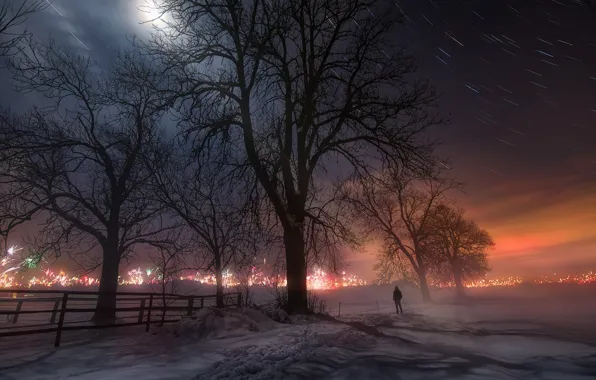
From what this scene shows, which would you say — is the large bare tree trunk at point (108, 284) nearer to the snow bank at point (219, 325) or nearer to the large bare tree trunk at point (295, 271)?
the snow bank at point (219, 325)

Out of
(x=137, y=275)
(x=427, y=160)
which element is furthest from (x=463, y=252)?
(x=137, y=275)

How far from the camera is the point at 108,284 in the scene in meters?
15.7

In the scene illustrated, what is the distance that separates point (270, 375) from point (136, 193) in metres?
15.8

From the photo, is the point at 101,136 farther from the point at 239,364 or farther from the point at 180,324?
the point at 239,364

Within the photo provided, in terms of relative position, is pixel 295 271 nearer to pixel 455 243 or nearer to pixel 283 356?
pixel 283 356

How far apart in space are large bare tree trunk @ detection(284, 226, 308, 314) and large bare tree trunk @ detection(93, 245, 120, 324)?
30.0ft

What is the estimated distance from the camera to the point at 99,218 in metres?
16.4

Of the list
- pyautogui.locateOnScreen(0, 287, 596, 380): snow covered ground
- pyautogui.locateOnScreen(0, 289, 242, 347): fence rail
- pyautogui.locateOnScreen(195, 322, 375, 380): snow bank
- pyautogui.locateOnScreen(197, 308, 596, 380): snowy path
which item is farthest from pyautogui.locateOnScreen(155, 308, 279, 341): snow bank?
pyautogui.locateOnScreen(197, 308, 596, 380): snowy path

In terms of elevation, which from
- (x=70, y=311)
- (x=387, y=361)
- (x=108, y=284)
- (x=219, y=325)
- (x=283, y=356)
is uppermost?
(x=108, y=284)

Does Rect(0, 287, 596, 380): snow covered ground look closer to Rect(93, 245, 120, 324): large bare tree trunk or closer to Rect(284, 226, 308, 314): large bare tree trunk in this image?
Rect(284, 226, 308, 314): large bare tree trunk

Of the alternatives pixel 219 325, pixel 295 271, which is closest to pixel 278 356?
pixel 219 325

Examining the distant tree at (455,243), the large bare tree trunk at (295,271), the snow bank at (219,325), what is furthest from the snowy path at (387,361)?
the distant tree at (455,243)

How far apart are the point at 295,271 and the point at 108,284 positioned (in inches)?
400

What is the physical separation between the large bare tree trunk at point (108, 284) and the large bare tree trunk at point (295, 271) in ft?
30.0
